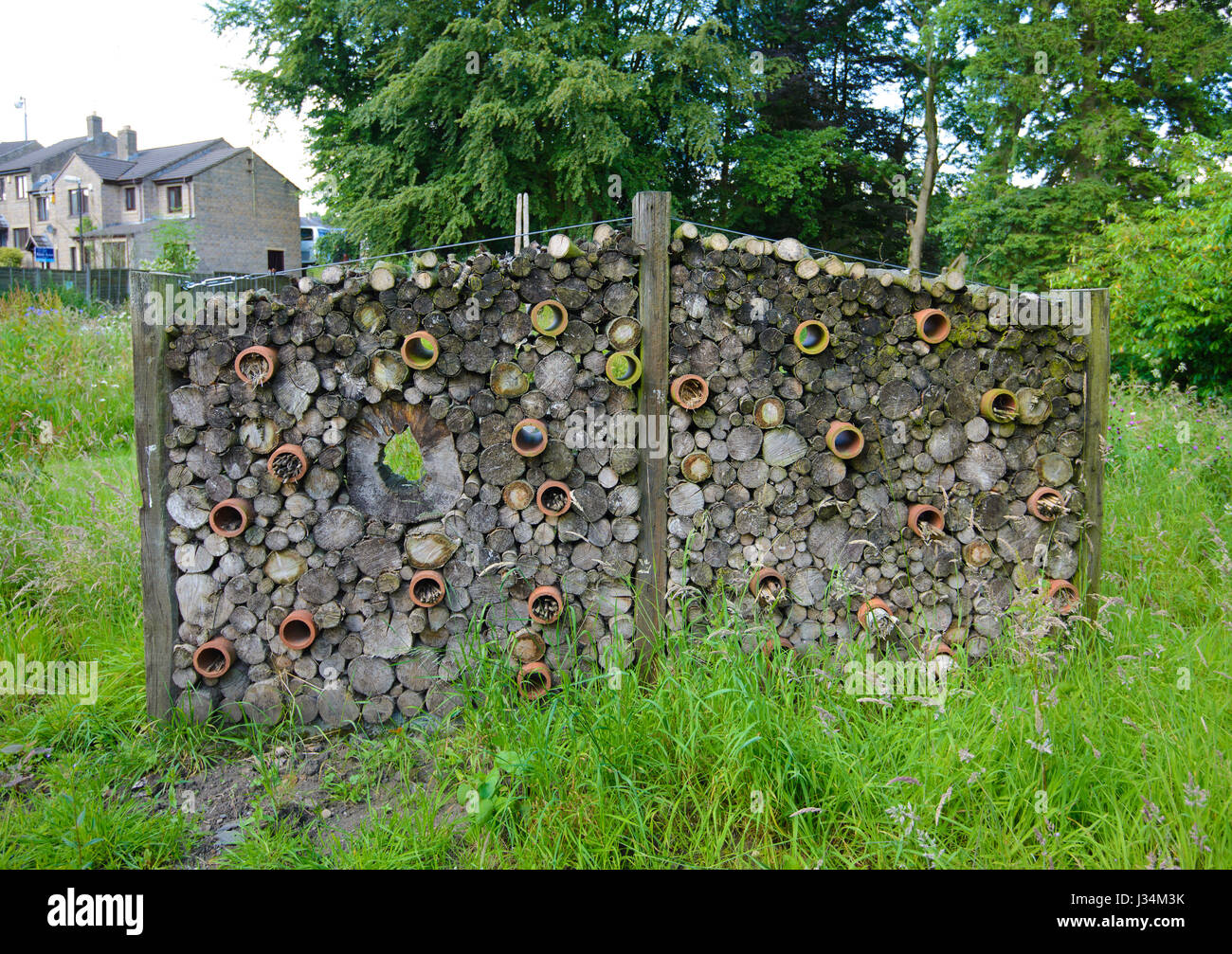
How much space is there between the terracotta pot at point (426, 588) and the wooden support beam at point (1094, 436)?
9.92 ft

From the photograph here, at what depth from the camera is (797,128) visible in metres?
18.6

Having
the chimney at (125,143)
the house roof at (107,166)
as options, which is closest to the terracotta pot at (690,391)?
the house roof at (107,166)

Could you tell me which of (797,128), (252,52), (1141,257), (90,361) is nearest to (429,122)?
(252,52)

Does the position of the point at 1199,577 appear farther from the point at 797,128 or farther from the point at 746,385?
the point at 797,128

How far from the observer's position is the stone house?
29.5 m

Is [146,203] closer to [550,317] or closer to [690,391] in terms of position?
[550,317]

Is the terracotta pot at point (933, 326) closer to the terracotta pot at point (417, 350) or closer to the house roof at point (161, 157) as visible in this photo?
the terracotta pot at point (417, 350)

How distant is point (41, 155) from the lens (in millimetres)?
36000

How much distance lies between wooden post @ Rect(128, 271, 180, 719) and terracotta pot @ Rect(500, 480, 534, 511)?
1.52 metres

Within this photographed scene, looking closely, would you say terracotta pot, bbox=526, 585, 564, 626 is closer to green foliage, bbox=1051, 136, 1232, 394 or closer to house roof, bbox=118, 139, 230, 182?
green foliage, bbox=1051, 136, 1232, 394

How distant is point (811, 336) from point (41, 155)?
4614cm

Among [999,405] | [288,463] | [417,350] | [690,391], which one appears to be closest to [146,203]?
[288,463]

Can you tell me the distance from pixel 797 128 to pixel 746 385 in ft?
58.6

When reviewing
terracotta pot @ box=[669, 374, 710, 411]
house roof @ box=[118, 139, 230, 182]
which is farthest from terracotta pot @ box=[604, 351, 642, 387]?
house roof @ box=[118, 139, 230, 182]
